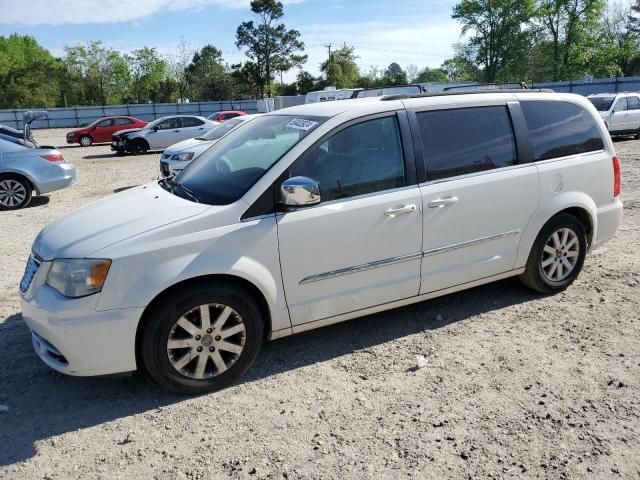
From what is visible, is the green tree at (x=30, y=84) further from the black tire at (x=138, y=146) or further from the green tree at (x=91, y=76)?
the black tire at (x=138, y=146)

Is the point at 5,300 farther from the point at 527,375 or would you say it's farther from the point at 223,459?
the point at 527,375

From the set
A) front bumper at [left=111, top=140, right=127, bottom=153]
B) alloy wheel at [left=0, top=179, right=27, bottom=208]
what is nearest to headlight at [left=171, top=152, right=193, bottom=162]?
alloy wheel at [left=0, top=179, right=27, bottom=208]

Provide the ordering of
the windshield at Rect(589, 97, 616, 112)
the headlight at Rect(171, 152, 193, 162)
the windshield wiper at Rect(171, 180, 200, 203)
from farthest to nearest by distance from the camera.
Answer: the windshield at Rect(589, 97, 616, 112)
the headlight at Rect(171, 152, 193, 162)
the windshield wiper at Rect(171, 180, 200, 203)

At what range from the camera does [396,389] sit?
3465mm

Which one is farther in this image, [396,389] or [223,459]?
[396,389]

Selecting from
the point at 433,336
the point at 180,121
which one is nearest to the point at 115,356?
the point at 433,336

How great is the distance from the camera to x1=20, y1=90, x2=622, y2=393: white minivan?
3229mm

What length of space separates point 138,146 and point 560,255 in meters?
19.4

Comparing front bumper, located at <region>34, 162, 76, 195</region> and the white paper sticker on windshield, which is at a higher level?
the white paper sticker on windshield

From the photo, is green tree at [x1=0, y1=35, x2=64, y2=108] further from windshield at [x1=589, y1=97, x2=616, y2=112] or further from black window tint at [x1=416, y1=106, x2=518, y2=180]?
black window tint at [x1=416, y1=106, x2=518, y2=180]

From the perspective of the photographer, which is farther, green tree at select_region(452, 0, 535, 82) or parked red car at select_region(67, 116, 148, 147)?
green tree at select_region(452, 0, 535, 82)

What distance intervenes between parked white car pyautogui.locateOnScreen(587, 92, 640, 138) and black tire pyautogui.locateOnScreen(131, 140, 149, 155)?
1636 cm

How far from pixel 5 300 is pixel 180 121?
1760cm

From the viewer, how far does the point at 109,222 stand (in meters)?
3.54
